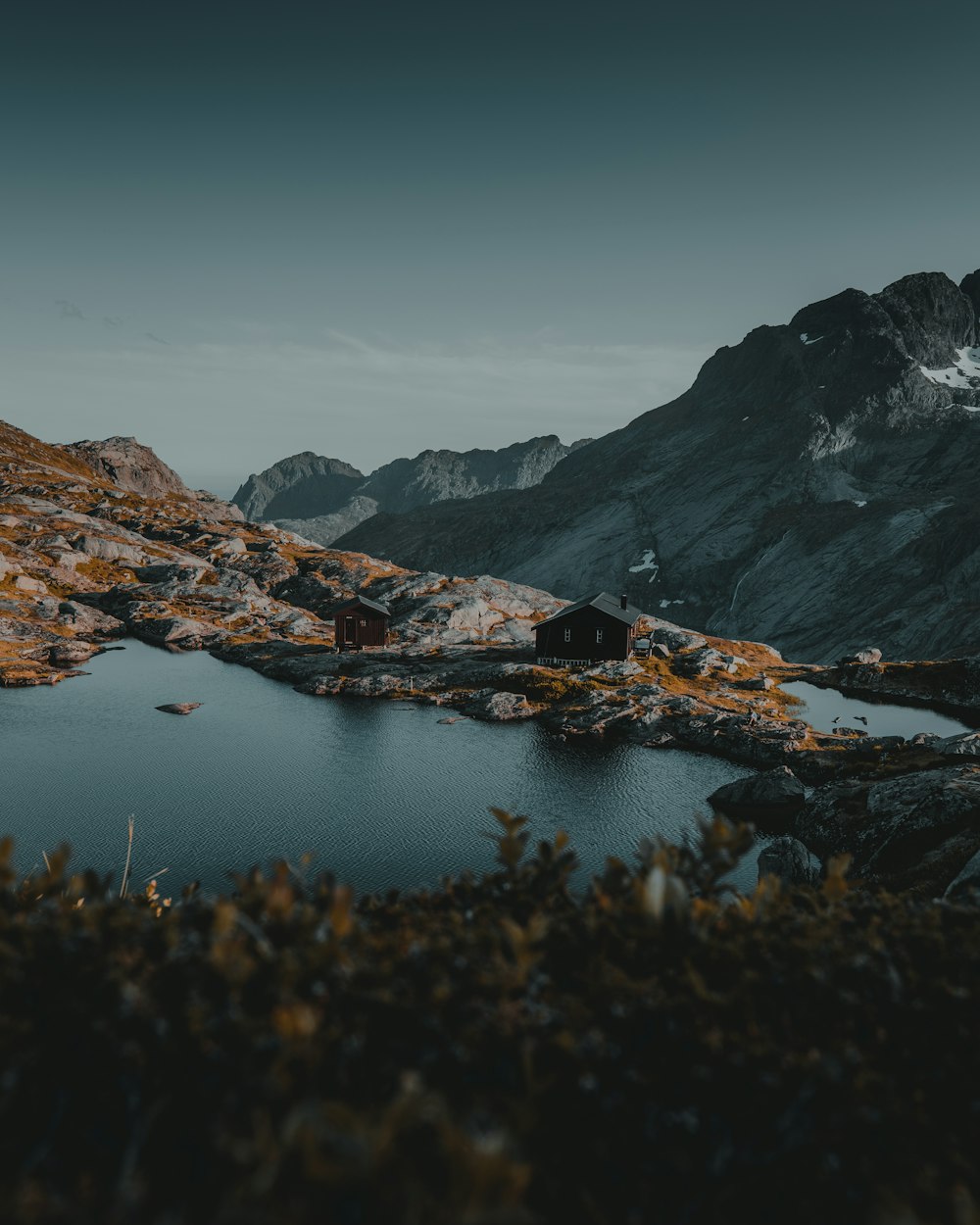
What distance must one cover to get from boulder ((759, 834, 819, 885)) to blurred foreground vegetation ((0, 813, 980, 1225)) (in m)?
27.1

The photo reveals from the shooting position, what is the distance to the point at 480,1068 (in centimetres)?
796

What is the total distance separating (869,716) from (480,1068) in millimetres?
87864

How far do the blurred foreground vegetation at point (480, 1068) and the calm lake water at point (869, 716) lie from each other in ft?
235

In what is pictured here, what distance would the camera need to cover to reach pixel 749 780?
2030 inches

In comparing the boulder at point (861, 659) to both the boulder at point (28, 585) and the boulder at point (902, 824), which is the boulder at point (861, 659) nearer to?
the boulder at point (902, 824)

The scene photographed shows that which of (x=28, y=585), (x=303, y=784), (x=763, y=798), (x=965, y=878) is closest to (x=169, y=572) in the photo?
(x=28, y=585)

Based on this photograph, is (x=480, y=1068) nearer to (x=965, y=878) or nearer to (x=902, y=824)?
(x=965, y=878)

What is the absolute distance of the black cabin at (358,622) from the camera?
9912 centimetres

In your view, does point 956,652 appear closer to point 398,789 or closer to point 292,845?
point 398,789

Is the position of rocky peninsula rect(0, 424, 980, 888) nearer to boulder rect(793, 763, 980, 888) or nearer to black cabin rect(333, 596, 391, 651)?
boulder rect(793, 763, 980, 888)

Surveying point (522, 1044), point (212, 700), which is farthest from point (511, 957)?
point (212, 700)

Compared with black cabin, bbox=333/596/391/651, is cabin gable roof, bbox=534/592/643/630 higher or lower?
higher

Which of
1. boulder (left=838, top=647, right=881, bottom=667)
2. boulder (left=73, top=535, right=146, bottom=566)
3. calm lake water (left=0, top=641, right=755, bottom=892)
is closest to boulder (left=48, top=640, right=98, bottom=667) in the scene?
calm lake water (left=0, top=641, right=755, bottom=892)

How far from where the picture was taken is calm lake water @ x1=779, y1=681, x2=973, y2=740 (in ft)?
246
